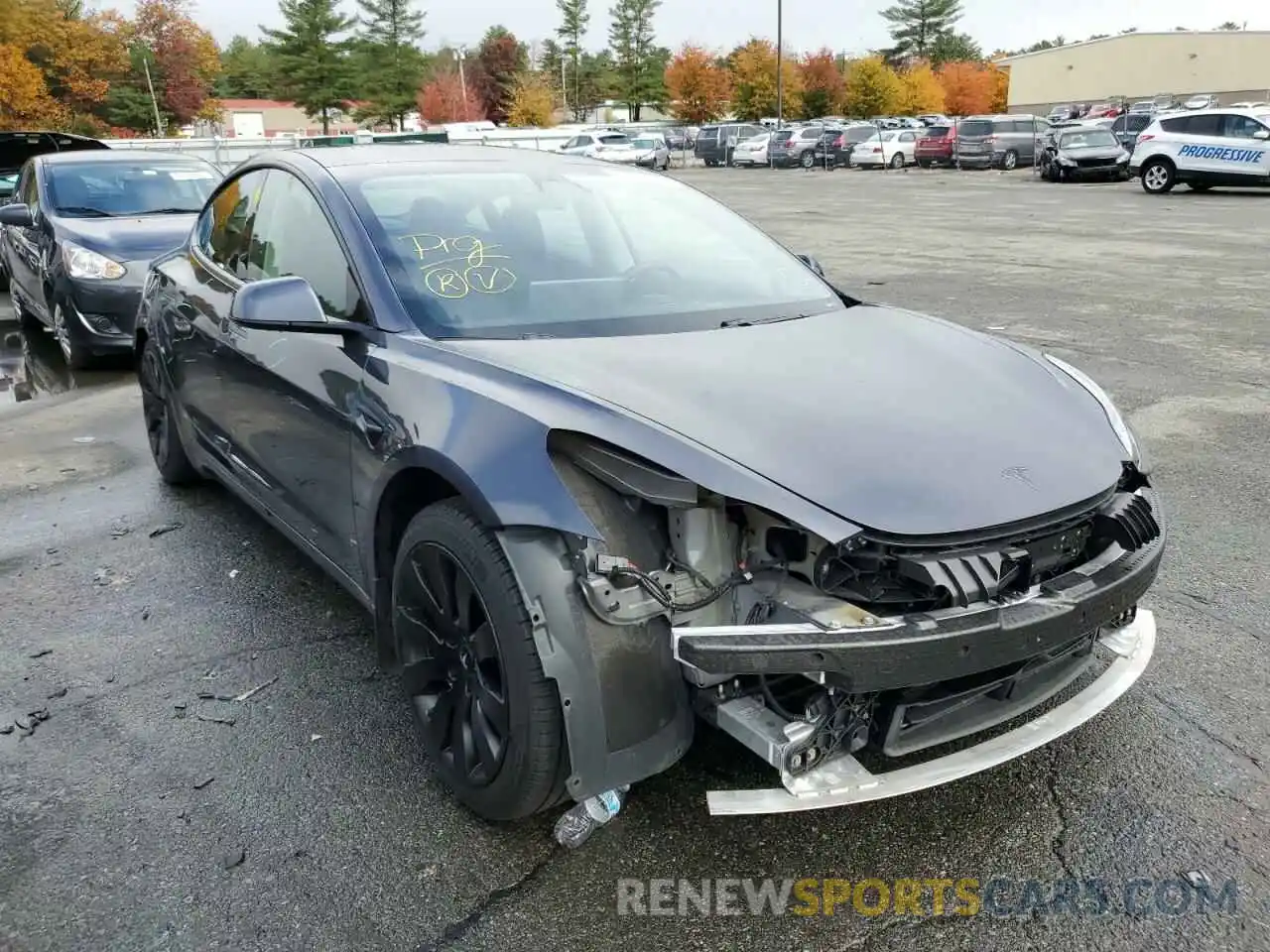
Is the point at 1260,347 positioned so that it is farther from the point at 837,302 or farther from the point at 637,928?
the point at 637,928

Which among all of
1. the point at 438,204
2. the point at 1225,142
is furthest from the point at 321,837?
the point at 1225,142

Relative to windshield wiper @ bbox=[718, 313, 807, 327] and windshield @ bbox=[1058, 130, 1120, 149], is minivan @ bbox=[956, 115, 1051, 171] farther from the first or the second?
windshield wiper @ bbox=[718, 313, 807, 327]

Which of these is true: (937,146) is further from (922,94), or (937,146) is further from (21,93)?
(922,94)

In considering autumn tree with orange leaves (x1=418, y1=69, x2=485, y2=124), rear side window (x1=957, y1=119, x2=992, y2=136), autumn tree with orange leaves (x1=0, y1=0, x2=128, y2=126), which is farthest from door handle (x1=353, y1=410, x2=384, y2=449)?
autumn tree with orange leaves (x1=418, y1=69, x2=485, y2=124)

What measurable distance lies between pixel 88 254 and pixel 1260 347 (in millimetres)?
9004

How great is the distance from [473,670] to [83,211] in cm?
782

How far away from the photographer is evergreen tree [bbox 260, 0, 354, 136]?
214 feet

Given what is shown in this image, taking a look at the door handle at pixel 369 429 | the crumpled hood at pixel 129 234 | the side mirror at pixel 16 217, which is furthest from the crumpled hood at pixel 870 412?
the side mirror at pixel 16 217

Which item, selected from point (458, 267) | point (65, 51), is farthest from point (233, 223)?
point (65, 51)

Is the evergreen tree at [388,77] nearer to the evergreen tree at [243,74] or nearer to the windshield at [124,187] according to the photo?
the evergreen tree at [243,74]

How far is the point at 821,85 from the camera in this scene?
238 feet

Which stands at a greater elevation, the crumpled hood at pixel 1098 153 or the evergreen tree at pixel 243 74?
the evergreen tree at pixel 243 74

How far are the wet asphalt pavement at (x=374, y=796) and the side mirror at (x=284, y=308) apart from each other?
1160 millimetres
